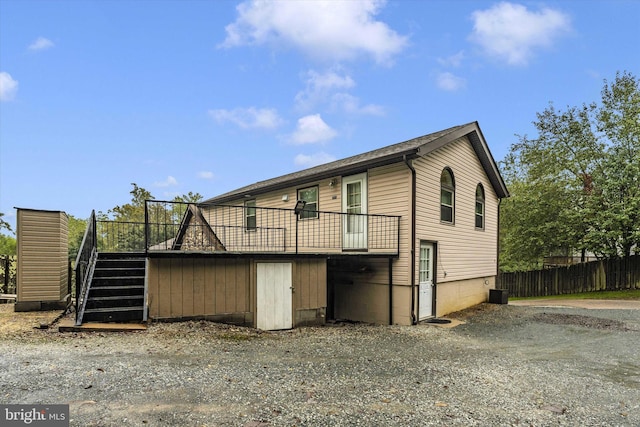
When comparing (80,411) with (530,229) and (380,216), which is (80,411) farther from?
(530,229)

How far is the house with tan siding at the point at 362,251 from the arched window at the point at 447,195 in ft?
0.13

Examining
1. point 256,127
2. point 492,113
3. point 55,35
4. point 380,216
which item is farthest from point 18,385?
point 256,127

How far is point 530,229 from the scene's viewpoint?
1881cm

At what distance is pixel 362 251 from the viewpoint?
9992mm

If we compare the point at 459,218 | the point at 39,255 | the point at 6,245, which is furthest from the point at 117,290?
the point at 6,245

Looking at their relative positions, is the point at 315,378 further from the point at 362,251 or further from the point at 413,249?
the point at 362,251

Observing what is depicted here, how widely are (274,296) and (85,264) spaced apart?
3914mm

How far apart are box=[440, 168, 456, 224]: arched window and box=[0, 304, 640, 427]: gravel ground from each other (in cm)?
405

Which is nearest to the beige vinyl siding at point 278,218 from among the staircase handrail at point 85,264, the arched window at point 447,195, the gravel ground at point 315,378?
the staircase handrail at point 85,264

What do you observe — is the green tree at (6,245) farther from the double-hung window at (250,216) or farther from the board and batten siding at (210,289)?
the board and batten siding at (210,289)

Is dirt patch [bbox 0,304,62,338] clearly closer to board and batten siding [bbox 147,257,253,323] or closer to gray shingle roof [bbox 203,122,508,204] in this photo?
board and batten siding [bbox 147,257,253,323]

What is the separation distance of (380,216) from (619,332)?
18.7ft

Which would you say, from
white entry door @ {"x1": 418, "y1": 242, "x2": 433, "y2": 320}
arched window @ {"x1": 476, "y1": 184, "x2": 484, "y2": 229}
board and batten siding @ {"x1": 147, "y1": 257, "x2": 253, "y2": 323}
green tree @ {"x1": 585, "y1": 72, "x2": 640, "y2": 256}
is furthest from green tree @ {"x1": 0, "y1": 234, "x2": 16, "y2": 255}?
green tree @ {"x1": 585, "y1": 72, "x2": 640, "y2": 256}

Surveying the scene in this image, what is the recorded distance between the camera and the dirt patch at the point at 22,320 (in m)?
5.93
